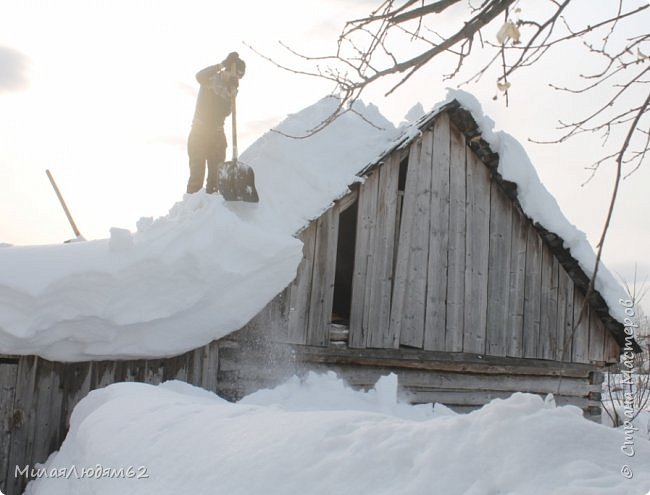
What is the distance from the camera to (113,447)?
323cm

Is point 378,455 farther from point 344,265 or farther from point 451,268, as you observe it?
point 344,265

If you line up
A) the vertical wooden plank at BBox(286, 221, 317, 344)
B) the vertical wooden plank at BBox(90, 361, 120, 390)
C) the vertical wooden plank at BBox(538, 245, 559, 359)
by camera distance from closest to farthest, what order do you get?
the vertical wooden plank at BBox(90, 361, 120, 390) < the vertical wooden plank at BBox(286, 221, 317, 344) < the vertical wooden plank at BBox(538, 245, 559, 359)

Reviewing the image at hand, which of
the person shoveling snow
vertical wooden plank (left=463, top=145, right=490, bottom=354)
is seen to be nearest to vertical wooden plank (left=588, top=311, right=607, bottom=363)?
vertical wooden plank (left=463, top=145, right=490, bottom=354)

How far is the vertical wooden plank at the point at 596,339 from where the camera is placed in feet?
30.9

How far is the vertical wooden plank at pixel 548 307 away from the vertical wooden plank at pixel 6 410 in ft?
22.0

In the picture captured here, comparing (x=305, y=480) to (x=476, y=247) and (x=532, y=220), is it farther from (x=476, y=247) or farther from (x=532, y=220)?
(x=532, y=220)

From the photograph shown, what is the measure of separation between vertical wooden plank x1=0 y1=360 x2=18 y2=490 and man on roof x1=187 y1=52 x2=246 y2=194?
294 cm

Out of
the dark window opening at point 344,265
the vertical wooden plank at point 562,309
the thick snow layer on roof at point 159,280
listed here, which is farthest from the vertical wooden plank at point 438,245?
the vertical wooden plank at point 562,309

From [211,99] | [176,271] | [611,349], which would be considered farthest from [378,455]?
[611,349]

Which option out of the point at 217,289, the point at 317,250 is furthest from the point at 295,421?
the point at 317,250

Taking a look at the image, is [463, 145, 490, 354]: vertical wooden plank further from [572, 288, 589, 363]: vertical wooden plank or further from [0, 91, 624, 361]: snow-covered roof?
[572, 288, 589, 363]: vertical wooden plank

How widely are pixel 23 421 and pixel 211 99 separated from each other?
416 cm

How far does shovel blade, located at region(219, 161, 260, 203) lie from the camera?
22.1 feet

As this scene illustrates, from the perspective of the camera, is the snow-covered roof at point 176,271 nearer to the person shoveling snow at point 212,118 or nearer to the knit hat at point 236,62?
the person shoveling snow at point 212,118
